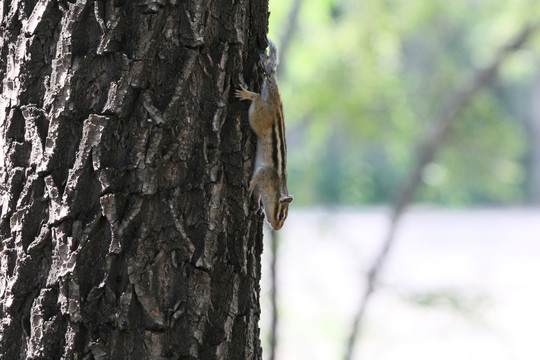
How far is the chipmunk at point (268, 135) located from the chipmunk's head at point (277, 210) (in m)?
0.03

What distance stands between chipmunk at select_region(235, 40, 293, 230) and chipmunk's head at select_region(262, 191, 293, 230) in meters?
→ 0.03

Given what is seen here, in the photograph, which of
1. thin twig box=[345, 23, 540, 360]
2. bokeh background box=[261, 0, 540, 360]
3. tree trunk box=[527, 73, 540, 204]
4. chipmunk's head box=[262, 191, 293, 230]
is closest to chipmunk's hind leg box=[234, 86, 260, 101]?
chipmunk's head box=[262, 191, 293, 230]

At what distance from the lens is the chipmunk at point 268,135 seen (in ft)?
4.90

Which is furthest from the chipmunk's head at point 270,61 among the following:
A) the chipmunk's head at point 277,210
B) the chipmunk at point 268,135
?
the chipmunk's head at point 277,210

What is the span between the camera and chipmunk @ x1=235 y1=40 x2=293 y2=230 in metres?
1.49

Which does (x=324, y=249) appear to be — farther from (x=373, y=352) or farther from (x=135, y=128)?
(x=135, y=128)

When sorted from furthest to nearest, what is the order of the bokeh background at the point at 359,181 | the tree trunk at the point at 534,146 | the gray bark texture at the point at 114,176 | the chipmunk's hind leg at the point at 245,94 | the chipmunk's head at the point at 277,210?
the tree trunk at the point at 534,146
the bokeh background at the point at 359,181
the chipmunk's head at the point at 277,210
the chipmunk's hind leg at the point at 245,94
the gray bark texture at the point at 114,176

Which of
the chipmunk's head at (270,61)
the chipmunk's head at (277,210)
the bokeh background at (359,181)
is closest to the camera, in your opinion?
the chipmunk's head at (270,61)

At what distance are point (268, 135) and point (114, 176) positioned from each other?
1.46 ft

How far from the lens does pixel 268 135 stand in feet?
5.31

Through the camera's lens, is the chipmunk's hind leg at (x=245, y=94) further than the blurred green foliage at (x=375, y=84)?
No

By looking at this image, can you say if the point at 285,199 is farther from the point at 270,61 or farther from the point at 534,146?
the point at 534,146

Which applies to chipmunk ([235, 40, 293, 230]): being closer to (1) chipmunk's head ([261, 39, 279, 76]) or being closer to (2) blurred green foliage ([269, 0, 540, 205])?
(1) chipmunk's head ([261, 39, 279, 76])

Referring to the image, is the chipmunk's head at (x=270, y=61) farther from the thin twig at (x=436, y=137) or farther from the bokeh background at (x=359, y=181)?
the thin twig at (x=436, y=137)
